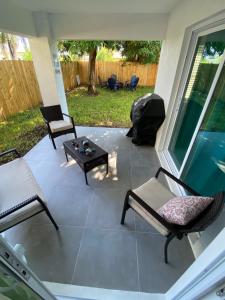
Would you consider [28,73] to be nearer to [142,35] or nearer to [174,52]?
[142,35]

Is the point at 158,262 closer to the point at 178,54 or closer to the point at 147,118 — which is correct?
the point at 147,118

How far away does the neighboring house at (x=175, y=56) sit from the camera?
1.66 meters

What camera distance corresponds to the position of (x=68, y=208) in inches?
80.2

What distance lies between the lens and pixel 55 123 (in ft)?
11.0

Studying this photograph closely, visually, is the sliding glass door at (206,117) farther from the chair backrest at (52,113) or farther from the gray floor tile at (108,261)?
the chair backrest at (52,113)

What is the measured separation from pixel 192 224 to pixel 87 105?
5554 mm

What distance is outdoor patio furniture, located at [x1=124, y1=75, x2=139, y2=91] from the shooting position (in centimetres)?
816

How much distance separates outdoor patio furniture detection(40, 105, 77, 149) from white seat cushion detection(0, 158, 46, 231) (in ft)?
3.74

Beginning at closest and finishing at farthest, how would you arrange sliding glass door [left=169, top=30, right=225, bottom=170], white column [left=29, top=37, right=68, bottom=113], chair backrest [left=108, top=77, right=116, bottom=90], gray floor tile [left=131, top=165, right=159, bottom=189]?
sliding glass door [left=169, top=30, right=225, bottom=170]
gray floor tile [left=131, top=165, right=159, bottom=189]
white column [left=29, top=37, right=68, bottom=113]
chair backrest [left=108, top=77, right=116, bottom=90]

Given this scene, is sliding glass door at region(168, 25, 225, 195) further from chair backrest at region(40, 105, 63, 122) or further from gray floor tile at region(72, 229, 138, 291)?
chair backrest at region(40, 105, 63, 122)

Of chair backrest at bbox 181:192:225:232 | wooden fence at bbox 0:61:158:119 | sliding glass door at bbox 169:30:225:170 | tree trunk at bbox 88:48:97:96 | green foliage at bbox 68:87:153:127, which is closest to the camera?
chair backrest at bbox 181:192:225:232

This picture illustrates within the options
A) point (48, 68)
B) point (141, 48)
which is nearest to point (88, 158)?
point (48, 68)

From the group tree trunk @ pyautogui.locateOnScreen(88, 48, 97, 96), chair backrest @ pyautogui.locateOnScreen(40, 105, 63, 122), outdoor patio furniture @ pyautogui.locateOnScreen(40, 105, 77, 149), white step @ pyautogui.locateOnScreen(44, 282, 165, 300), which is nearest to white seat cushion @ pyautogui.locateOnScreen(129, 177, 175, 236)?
white step @ pyautogui.locateOnScreen(44, 282, 165, 300)

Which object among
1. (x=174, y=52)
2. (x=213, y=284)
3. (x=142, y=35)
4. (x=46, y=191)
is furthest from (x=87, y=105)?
(x=213, y=284)
